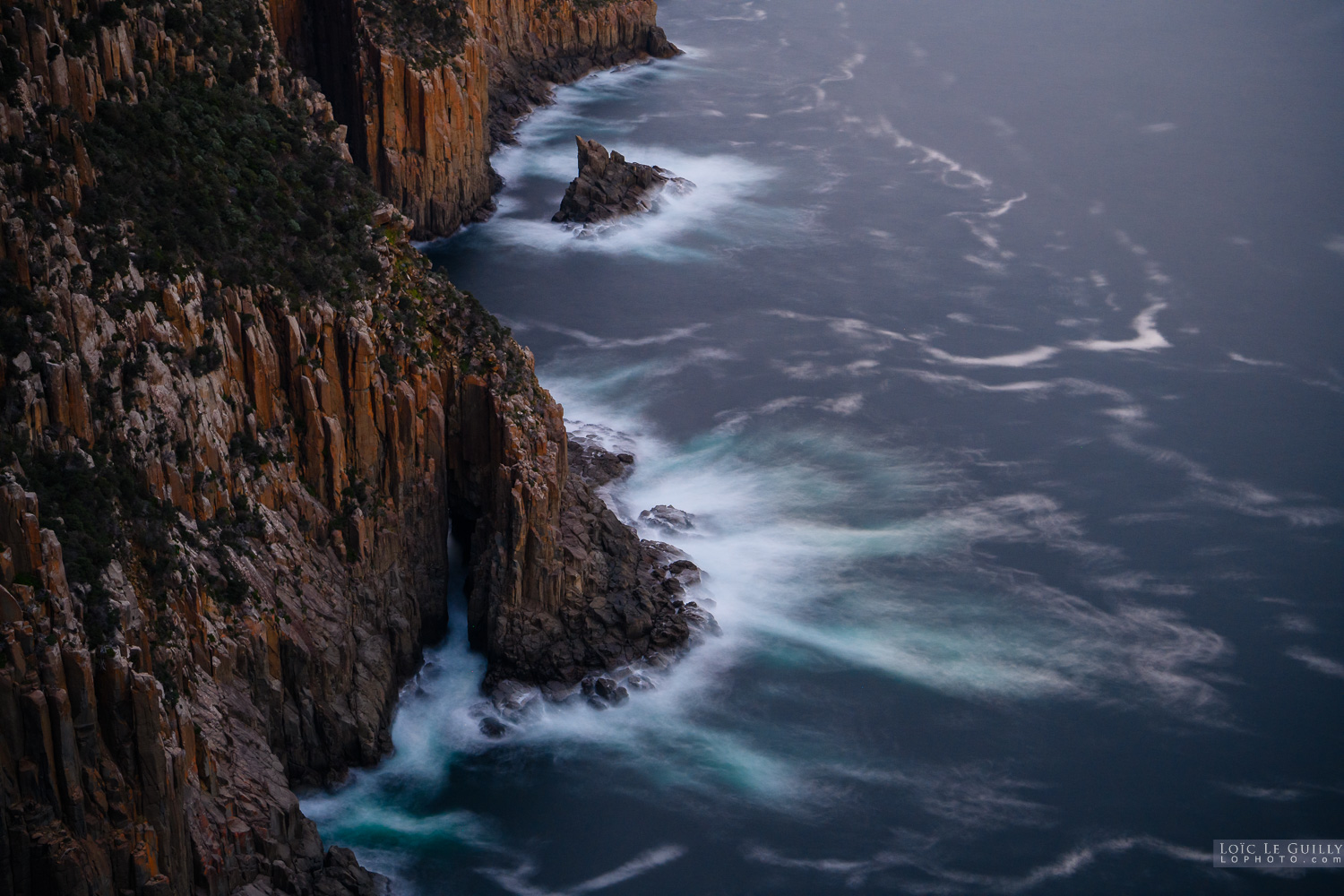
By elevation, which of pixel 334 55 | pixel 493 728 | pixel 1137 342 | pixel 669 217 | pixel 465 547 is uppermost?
pixel 334 55

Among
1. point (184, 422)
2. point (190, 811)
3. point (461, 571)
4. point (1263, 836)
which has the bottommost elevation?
point (1263, 836)

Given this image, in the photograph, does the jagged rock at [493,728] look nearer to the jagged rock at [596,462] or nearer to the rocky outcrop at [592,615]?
the rocky outcrop at [592,615]

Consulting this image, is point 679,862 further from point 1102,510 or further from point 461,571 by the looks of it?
point 1102,510

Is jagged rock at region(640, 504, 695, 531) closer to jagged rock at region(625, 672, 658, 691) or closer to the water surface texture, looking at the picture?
the water surface texture

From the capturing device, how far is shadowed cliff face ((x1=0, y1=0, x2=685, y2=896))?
31.2 meters

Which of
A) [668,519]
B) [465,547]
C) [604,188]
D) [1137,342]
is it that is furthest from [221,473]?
[604,188]

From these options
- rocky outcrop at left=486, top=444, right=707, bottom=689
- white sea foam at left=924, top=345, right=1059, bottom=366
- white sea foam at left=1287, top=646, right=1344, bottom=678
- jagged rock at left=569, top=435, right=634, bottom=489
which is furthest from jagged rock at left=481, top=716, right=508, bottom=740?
white sea foam at left=924, top=345, right=1059, bottom=366

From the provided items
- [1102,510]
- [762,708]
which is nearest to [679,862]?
[762,708]

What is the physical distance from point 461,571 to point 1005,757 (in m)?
22.8

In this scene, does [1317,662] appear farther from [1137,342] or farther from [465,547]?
[465,547]

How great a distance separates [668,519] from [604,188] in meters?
46.7

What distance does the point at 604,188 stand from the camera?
102 metres

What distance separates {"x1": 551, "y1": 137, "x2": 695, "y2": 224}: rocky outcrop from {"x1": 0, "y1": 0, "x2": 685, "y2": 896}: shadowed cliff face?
149 feet

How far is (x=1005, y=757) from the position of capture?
50.5 m
